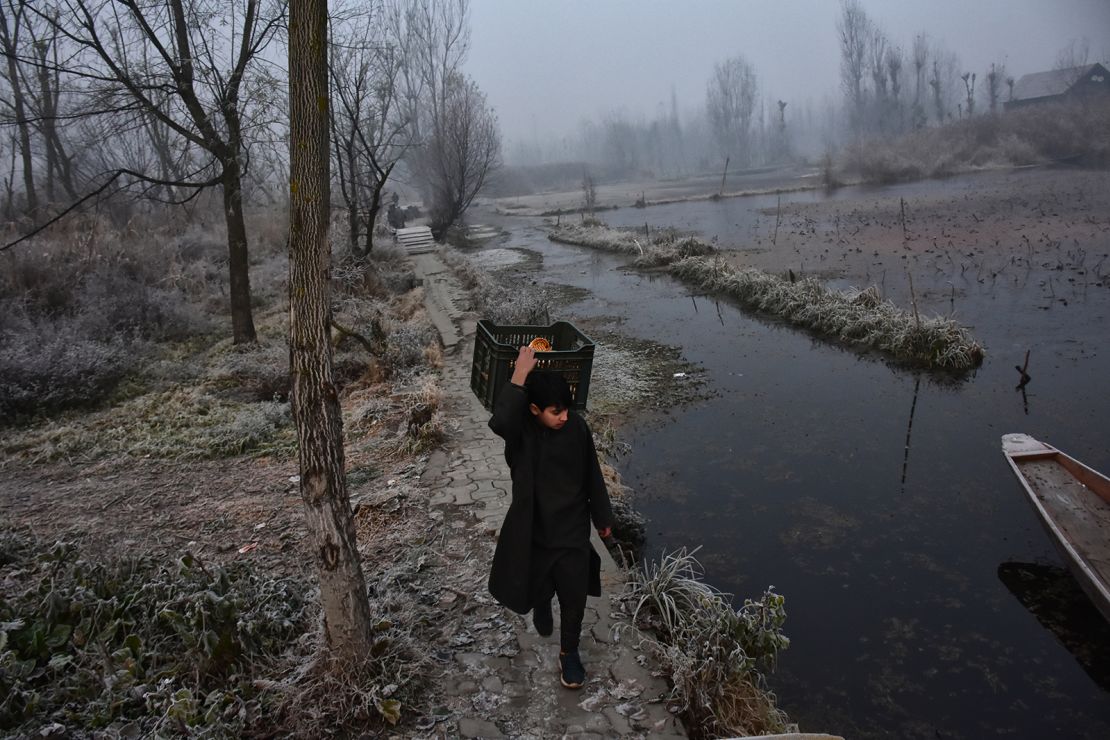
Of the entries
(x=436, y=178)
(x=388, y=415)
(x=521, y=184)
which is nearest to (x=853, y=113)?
(x=521, y=184)

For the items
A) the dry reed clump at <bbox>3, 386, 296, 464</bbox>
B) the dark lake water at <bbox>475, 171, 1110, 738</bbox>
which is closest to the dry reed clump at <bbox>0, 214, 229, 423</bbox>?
the dry reed clump at <bbox>3, 386, 296, 464</bbox>

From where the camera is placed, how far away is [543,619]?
3555 mm

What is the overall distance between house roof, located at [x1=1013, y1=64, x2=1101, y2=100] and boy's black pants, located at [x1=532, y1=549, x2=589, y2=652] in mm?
68793

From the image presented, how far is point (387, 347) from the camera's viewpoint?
9.54 m

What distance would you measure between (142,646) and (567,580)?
7.05 feet

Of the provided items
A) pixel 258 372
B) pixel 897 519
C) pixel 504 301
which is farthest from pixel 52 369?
pixel 897 519

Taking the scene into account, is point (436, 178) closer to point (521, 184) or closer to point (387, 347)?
point (387, 347)

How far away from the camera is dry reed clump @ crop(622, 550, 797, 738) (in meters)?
3.25

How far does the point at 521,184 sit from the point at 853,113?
3696 cm

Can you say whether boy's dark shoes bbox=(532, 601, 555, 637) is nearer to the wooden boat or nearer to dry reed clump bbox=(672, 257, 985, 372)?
the wooden boat

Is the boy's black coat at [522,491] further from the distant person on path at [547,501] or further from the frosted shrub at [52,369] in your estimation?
the frosted shrub at [52,369]

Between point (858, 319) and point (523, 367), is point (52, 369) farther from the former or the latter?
point (858, 319)

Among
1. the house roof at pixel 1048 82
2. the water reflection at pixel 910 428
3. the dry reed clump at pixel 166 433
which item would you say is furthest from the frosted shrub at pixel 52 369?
the house roof at pixel 1048 82

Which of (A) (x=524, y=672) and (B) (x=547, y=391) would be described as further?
(A) (x=524, y=672)
